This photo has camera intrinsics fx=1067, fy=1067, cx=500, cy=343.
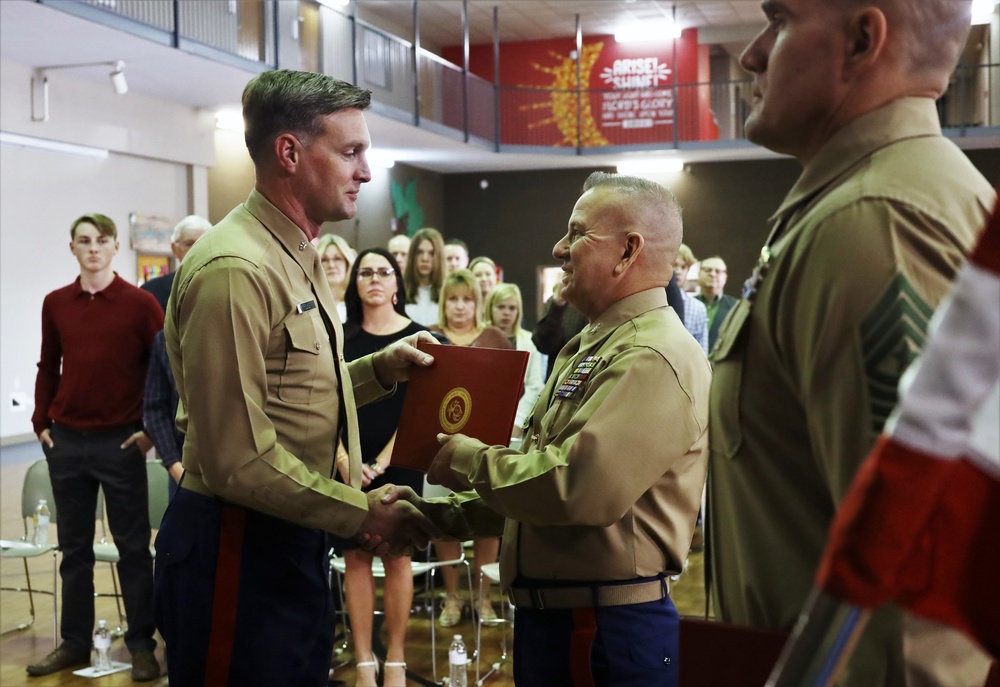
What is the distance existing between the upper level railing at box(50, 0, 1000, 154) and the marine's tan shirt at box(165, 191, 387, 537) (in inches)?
305

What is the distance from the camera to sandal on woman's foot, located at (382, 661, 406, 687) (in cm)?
458

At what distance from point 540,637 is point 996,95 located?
17.7 m

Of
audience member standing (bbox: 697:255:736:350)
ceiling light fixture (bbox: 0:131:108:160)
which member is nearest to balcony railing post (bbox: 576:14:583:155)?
audience member standing (bbox: 697:255:736:350)

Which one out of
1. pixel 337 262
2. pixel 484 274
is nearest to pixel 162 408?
pixel 337 262

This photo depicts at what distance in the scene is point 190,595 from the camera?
232 cm

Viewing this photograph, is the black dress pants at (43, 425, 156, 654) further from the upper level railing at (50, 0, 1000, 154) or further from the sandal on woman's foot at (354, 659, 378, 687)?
the upper level railing at (50, 0, 1000, 154)

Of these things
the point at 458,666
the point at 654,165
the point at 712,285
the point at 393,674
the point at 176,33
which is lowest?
the point at 393,674

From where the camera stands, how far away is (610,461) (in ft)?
6.52

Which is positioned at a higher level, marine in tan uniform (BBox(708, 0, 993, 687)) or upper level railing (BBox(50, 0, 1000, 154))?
upper level railing (BBox(50, 0, 1000, 154))

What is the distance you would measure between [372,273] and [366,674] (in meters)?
1.85

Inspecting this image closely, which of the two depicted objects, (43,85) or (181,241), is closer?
(181,241)

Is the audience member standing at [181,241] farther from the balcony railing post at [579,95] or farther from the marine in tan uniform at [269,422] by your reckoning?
the balcony railing post at [579,95]

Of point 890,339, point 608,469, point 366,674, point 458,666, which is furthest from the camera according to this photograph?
point 366,674

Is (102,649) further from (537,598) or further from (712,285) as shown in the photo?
(712,285)
